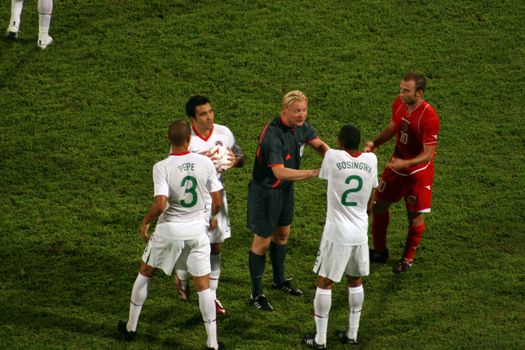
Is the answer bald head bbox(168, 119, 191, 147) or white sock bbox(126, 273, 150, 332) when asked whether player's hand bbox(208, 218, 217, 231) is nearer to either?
white sock bbox(126, 273, 150, 332)

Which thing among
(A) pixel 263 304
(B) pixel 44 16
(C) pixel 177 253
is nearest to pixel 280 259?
(A) pixel 263 304

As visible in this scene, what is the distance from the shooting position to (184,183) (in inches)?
297

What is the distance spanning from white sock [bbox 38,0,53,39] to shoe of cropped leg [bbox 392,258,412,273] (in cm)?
591

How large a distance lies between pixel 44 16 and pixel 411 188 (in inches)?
228

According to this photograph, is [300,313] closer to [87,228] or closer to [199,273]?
[199,273]

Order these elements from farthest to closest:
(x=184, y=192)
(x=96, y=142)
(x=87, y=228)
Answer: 1. (x=96, y=142)
2. (x=87, y=228)
3. (x=184, y=192)

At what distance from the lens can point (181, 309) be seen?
8617 mm

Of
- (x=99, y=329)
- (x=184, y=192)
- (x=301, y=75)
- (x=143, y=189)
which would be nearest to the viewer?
(x=184, y=192)

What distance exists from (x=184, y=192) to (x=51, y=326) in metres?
1.84

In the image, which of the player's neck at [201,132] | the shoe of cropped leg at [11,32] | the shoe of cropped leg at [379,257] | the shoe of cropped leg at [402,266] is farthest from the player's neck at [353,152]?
the shoe of cropped leg at [11,32]

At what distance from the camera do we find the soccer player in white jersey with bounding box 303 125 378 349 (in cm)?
756

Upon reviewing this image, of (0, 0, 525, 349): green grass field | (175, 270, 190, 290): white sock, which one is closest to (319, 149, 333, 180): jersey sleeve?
(0, 0, 525, 349): green grass field

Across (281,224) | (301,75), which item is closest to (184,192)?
(281,224)

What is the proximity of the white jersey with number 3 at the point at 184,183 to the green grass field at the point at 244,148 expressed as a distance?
3.92 feet
